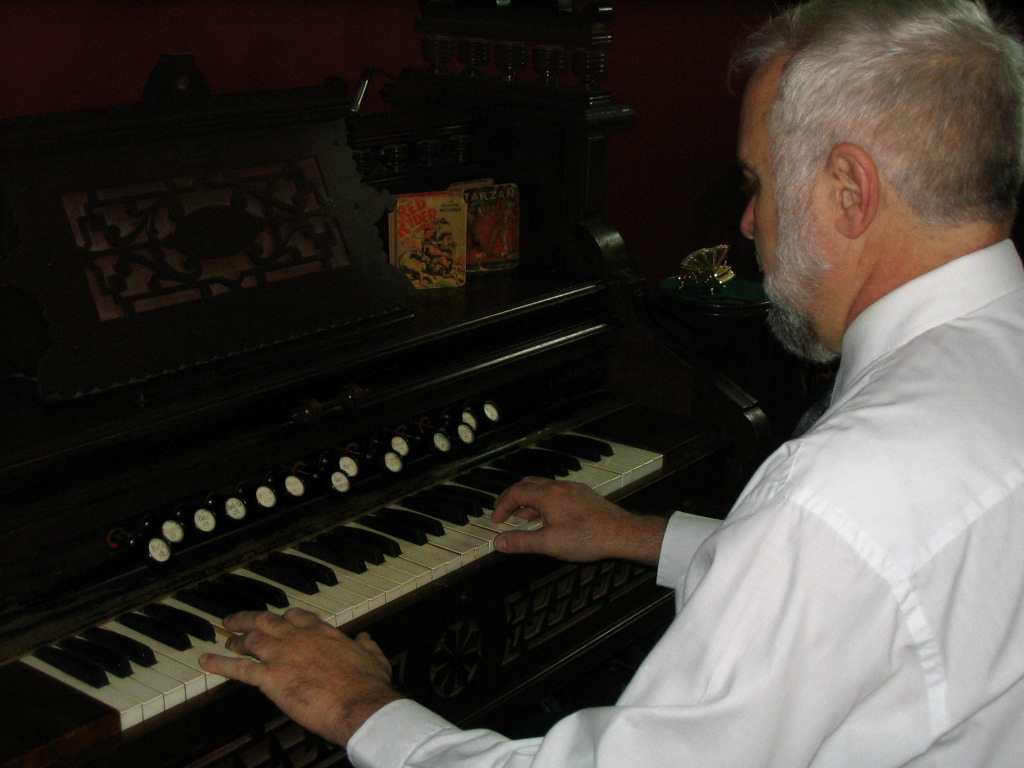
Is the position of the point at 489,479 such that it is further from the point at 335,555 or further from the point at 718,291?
the point at 718,291

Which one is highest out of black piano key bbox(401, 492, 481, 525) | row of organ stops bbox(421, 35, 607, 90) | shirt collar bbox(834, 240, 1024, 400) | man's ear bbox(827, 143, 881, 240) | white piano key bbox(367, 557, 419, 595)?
man's ear bbox(827, 143, 881, 240)

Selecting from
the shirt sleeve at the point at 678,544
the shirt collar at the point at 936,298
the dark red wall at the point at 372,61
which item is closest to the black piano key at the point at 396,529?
the shirt sleeve at the point at 678,544

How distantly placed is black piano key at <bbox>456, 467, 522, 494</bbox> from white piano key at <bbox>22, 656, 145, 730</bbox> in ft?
2.68

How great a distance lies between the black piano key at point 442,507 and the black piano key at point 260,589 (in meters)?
0.36

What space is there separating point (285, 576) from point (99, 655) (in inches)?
12.6

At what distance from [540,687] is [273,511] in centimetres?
61

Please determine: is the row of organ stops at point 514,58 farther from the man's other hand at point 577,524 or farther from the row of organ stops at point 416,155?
the man's other hand at point 577,524

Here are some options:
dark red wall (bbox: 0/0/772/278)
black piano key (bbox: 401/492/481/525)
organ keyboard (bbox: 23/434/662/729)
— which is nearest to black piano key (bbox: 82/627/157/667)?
organ keyboard (bbox: 23/434/662/729)

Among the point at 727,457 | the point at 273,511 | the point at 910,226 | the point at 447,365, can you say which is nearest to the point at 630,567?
the point at 727,457

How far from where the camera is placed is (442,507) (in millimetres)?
2010

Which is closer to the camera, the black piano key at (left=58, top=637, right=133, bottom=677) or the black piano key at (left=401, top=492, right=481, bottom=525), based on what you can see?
the black piano key at (left=58, top=637, right=133, bottom=677)

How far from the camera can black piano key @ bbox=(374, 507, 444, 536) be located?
194cm

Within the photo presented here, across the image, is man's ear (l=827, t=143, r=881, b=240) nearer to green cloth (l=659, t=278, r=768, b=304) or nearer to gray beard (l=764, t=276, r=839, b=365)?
gray beard (l=764, t=276, r=839, b=365)

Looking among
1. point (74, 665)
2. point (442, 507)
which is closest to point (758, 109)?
point (442, 507)
